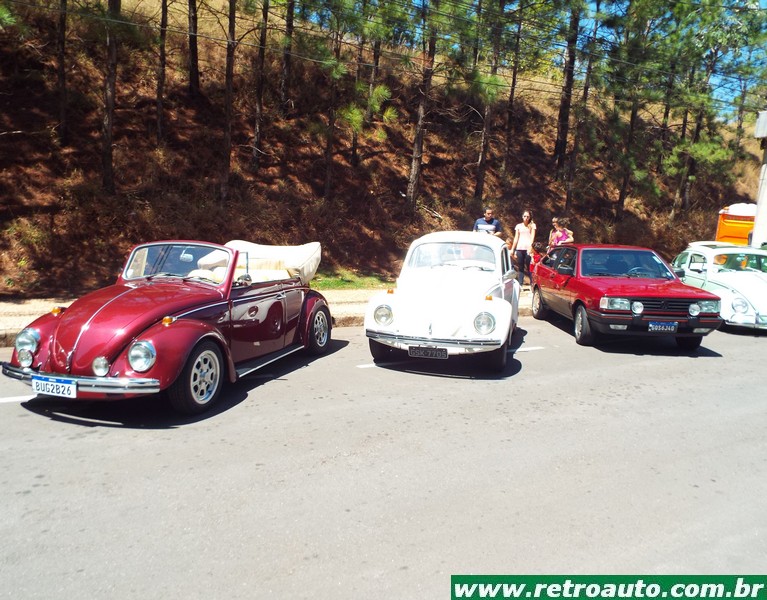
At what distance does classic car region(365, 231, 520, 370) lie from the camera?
6.69 m

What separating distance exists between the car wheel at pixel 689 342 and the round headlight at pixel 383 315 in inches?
196

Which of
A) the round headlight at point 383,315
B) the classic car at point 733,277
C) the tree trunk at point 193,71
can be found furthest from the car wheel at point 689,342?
the tree trunk at point 193,71

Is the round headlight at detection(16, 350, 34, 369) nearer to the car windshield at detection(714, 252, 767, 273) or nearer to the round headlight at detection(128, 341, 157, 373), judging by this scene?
the round headlight at detection(128, 341, 157, 373)

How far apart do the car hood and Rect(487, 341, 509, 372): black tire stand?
20.4ft

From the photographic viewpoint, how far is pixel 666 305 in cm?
830

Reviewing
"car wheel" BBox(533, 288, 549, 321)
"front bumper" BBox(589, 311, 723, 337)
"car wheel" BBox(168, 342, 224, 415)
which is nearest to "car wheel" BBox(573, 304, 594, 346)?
"front bumper" BBox(589, 311, 723, 337)

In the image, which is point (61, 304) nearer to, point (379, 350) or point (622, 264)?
point (379, 350)

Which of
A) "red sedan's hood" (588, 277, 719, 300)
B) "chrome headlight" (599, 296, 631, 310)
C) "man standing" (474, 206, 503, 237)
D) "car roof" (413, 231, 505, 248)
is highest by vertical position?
"man standing" (474, 206, 503, 237)

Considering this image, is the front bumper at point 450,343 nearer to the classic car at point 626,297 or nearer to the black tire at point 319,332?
the black tire at point 319,332

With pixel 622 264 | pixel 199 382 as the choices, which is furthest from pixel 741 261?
pixel 199 382

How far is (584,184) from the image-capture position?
2369 cm

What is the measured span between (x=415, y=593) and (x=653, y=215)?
2549 cm

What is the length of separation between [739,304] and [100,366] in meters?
10.5

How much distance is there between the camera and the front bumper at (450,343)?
662 centimetres
